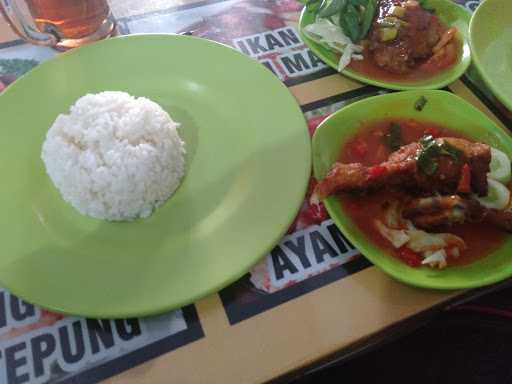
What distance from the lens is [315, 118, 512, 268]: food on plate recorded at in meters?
1.18

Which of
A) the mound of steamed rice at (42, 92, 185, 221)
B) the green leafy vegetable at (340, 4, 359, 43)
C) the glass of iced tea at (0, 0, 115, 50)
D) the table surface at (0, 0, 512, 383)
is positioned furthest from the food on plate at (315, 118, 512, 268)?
the glass of iced tea at (0, 0, 115, 50)

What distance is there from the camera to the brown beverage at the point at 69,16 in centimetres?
159

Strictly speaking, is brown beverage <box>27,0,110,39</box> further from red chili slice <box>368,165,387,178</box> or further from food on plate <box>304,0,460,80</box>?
red chili slice <box>368,165,387,178</box>

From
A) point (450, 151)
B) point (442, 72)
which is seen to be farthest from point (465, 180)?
point (442, 72)

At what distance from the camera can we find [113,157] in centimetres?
125

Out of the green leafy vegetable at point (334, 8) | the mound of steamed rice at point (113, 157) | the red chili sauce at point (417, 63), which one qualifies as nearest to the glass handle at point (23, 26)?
the mound of steamed rice at point (113, 157)

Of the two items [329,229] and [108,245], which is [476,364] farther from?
[108,245]

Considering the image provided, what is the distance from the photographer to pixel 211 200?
4.12 feet

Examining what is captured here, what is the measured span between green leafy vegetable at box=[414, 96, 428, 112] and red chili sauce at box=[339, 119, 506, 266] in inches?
2.1

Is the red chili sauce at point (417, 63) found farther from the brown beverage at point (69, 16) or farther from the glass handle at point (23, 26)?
the glass handle at point (23, 26)

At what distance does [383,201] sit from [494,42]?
1.02 metres

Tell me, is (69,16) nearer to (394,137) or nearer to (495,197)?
(394,137)

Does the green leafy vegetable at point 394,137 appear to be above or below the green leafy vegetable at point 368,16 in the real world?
below

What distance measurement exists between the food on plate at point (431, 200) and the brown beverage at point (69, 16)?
120cm
